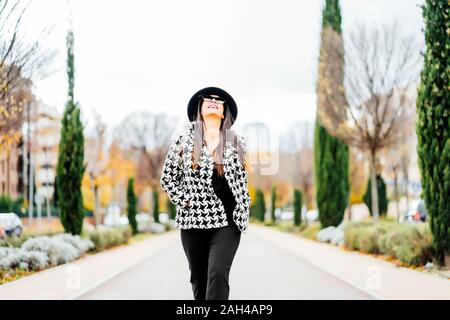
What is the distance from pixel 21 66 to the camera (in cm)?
1265

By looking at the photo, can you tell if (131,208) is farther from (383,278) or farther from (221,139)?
(221,139)

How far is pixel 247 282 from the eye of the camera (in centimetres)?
1109

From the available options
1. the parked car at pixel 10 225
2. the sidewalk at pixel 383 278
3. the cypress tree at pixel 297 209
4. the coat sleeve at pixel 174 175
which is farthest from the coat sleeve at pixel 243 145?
the cypress tree at pixel 297 209

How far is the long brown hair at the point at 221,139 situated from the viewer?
487cm

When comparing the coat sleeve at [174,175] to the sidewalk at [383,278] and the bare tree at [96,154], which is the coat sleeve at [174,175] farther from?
the bare tree at [96,154]

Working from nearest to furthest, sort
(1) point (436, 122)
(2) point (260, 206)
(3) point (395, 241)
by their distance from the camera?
(1) point (436, 122) < (3) point (395, 241) < (2) point (260, 206)

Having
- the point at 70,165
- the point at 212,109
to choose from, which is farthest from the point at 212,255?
the point at 70,165

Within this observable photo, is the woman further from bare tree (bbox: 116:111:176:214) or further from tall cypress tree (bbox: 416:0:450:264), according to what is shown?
bare tree (bbox: 116:111:176:214)

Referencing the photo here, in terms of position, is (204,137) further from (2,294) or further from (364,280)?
(364,280)

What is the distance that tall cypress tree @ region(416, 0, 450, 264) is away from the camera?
11938mm

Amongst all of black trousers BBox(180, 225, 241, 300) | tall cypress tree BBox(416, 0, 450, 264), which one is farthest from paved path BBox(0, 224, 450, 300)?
black trousers BBox(180, 225, 241, 300)

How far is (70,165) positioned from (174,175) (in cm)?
1460

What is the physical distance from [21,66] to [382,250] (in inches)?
340
